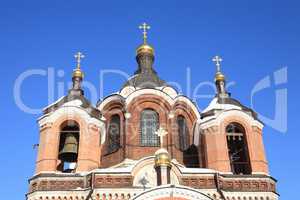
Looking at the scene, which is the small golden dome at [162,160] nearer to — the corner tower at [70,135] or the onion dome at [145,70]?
the corner tower at [70,135]

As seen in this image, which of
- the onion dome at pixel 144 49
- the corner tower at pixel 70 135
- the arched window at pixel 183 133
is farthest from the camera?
the onion dome at pixel 144 49

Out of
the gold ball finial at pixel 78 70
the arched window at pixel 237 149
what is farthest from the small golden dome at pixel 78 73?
the arched window at pixel 237 149

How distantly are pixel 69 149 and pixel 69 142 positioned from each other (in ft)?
0.88

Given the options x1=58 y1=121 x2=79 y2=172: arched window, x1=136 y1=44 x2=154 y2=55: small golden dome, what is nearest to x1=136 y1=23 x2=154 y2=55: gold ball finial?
x1=136 y1=44 x2=154 y2=55: small golden dome

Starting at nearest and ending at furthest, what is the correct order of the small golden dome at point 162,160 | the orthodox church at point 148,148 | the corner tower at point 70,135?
the small golden dome at point 162,160 → the orthodox church at point 148,148 → the corner tower at point 70,135

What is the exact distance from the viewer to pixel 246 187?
15469 mm

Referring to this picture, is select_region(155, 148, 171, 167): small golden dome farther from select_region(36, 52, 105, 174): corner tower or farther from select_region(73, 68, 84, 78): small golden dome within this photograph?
select_region(73, 68, 84, 78): small golden dome

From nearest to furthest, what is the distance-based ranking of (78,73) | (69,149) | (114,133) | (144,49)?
1. (69,149)
2. (114,133)
3. (78,73)
4. (144,49)

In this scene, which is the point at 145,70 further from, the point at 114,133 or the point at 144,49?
the point at 114,133

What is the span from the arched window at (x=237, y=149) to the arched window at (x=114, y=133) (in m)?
4.38

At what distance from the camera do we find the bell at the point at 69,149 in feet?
54.8

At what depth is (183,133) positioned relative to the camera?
19453 mm

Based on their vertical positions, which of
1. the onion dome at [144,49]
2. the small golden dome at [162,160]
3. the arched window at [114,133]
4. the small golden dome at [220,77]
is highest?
the onion dome at [144,49]

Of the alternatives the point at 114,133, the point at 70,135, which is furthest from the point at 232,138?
the point at 70,135
